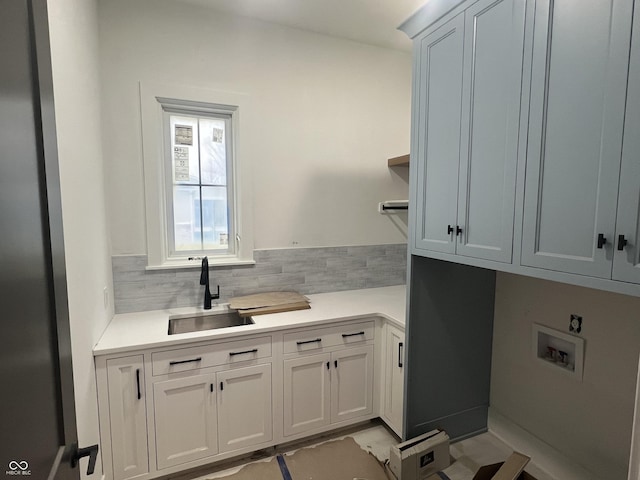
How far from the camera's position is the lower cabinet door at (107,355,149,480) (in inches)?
64.7

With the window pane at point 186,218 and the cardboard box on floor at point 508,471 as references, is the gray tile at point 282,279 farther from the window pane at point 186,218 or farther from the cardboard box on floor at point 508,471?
the cardboard box on floor at point 508,471

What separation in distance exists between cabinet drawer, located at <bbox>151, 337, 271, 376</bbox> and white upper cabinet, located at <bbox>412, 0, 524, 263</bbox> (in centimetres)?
111

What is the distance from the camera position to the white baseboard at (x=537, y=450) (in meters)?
1.71

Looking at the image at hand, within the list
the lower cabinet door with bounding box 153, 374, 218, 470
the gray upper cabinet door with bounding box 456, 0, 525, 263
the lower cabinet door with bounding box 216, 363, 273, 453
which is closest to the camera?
the gray upper cabinet door with bounding box 456, 0, 525, 263

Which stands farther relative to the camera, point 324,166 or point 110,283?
point 324,166

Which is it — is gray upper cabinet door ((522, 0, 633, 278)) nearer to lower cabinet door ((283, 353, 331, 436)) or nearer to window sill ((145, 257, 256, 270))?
lower cabinet door ((283, 353, 331, 436))

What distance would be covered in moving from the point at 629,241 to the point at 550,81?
0.59 metres

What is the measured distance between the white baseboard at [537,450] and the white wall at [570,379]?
0.12 feet

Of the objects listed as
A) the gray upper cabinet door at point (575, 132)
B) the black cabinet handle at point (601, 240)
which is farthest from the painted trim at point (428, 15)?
the black cabinet handle at point (601, 240)

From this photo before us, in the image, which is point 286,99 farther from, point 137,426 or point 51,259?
point 137,426

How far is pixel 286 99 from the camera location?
248 centimetres

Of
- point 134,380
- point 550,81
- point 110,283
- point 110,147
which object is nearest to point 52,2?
point 110,147

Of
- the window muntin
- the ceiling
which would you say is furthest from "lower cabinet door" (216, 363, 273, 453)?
the ceiling

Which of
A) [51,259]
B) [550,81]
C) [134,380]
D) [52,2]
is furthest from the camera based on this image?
[134,380]
